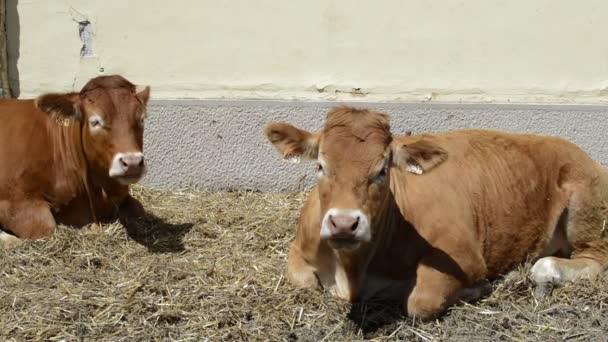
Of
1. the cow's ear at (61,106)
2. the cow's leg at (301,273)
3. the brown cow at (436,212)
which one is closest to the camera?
the brown cow at (436,212)

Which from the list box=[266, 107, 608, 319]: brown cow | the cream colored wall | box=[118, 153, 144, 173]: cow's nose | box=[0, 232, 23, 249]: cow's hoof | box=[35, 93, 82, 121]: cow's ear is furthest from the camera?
the cream colored wall

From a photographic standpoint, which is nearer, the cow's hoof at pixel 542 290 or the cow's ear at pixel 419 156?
the cow's ear at pixel 419 156

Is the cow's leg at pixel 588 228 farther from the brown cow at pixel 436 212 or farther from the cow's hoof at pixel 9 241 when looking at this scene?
the cow's hoof at pixel 9 241

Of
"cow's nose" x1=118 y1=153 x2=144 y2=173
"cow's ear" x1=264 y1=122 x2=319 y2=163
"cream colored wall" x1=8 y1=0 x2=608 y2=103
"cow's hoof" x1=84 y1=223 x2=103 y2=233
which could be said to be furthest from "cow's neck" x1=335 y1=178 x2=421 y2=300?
"cream colored wall" x1=8 y1=0 x2=608 y2=103

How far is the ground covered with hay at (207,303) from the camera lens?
4477 millimetres

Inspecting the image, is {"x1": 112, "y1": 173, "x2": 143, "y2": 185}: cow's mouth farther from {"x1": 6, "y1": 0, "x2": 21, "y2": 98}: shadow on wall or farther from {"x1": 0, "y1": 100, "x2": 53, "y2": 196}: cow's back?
{"x1": 6, "y1": 0, "x2": 21, "y2": 98}: shadow on wall

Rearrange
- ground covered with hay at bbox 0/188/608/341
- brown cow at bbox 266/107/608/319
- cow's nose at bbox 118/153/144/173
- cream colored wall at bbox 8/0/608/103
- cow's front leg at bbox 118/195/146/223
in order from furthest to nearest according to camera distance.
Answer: cream colored wall at bbox 8/0/608/103, cow's front leg at bbox 118/195/146/223, cow's nose at bbox 118/153/144/173, ground covered with hay at bbox 0/188/608/341, brown cow at bbox 266/107/608/319

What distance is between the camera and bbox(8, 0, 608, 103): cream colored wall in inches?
284

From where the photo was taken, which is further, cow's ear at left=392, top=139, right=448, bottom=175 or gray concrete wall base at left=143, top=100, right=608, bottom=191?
gray concrete wall base at left=143, top=100, right=608, bottom=191

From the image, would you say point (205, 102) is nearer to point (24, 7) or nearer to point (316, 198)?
point (24, 7)

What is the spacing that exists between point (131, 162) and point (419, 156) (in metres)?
1.96

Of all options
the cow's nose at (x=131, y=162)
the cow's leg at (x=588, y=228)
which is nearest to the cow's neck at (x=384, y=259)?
the cow's leg at (x=588, y=228)

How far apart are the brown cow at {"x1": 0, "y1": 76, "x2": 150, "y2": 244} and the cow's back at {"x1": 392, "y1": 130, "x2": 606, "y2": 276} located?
1.95 metres

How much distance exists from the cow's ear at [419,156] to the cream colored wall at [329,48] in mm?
2807
